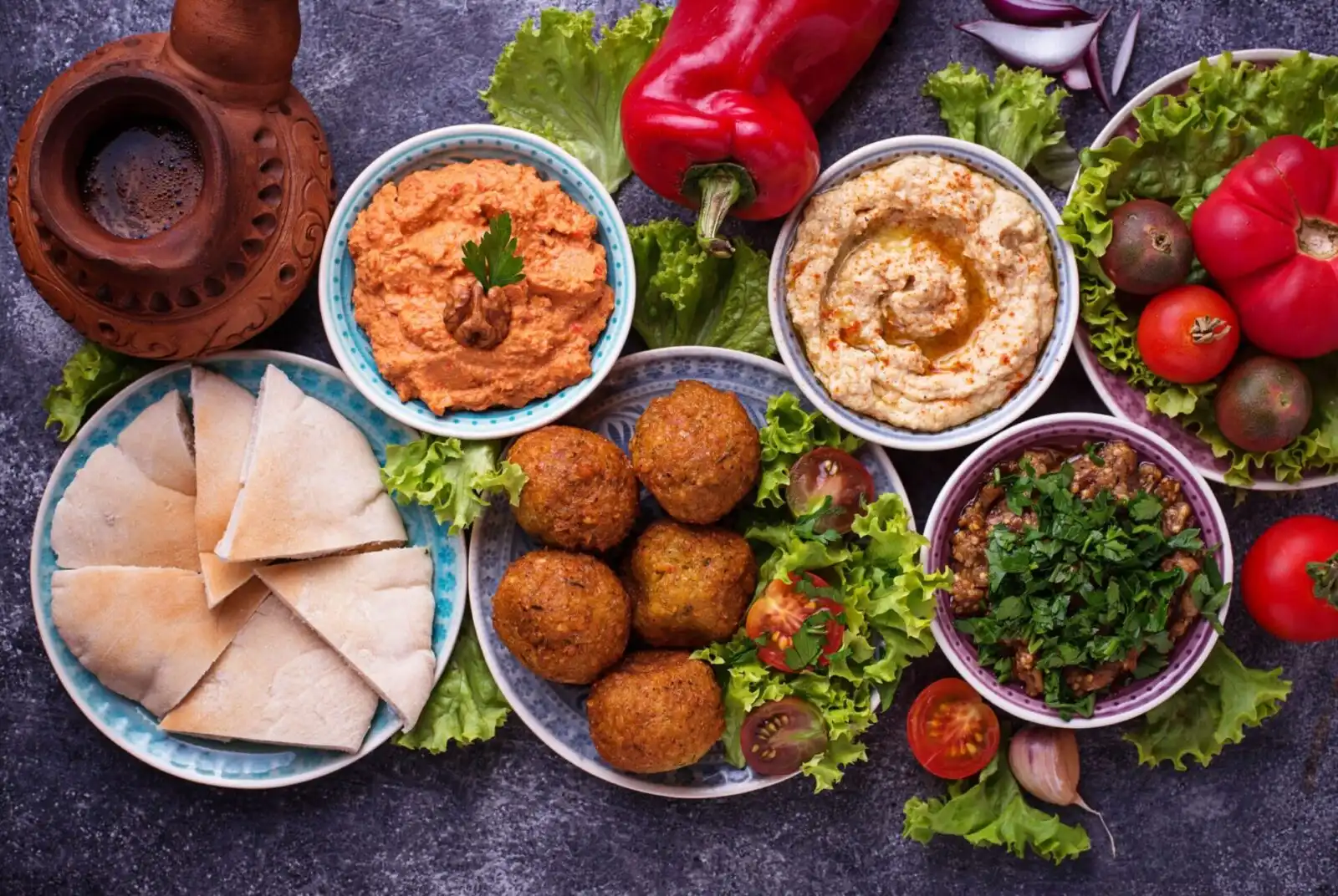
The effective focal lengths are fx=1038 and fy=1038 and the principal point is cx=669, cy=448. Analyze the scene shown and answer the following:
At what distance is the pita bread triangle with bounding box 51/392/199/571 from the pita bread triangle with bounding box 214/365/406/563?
0.25m

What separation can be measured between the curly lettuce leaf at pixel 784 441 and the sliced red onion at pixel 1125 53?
1427 millimetres

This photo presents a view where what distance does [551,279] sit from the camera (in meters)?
2.91

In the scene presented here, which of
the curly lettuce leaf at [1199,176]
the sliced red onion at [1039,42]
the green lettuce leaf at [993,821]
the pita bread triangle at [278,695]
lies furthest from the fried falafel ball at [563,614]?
the sliced red onion at [1039,42]

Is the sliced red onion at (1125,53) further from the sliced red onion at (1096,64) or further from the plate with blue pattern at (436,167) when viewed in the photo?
the plate with blue pattern at (436,167)

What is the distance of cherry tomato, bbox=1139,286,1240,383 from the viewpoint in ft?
9.39

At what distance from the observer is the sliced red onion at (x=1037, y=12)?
3.20 metres

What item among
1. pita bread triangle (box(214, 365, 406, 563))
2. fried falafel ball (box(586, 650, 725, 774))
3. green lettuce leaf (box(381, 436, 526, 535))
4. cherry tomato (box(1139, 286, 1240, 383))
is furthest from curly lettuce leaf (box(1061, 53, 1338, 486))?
pita bread triangle (box(214, 365, 406, 563))

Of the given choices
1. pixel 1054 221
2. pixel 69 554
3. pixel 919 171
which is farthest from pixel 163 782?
pixel 1054 221

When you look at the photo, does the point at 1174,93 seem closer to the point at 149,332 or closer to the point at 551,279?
the point at 551,279

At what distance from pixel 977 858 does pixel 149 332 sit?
2.97 m

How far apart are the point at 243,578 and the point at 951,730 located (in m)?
2.15

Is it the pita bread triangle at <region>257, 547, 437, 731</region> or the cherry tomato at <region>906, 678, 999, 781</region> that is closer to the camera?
the pita bread triangle at <region>257, 547, 437, 731</region>

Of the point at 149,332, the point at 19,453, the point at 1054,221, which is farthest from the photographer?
the point at 19,453

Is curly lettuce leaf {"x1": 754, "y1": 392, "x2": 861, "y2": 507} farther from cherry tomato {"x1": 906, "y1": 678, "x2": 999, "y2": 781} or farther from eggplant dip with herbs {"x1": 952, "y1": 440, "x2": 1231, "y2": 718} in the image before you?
cherry tomato {"x1": 906, "y1": 678, "x2": 999, "y2": 781}
